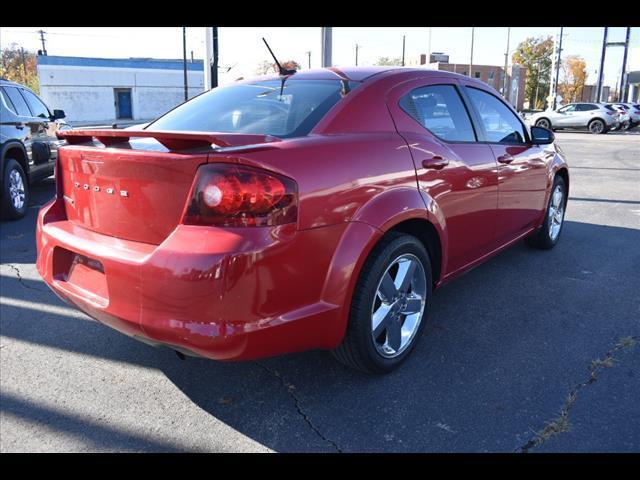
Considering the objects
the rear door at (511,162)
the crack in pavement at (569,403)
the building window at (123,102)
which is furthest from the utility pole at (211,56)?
the building window at (123,102)

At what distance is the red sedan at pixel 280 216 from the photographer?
7.23 feet

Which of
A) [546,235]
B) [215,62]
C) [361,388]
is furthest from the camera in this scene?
[215,62]

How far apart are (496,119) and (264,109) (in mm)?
2014

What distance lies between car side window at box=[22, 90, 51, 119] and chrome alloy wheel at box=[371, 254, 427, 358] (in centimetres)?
716

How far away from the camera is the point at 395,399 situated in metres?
2.74

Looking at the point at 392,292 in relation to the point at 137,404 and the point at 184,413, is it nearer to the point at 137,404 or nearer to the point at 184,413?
the point at 184,413

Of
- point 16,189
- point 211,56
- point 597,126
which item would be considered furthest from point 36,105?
point 597,126

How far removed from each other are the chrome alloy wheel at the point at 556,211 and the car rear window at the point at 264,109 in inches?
117

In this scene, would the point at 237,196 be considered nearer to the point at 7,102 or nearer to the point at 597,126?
the point at 7,102

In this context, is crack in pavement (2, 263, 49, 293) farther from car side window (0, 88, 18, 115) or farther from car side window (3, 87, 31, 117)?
car side window (3, 87, 31, 117)

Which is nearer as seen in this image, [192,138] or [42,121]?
[192,138]

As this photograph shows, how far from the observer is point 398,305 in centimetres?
301

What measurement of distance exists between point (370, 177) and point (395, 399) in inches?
44.6

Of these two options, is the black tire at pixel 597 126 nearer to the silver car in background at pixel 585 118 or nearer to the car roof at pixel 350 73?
the silver car in background at pixel 585 118
